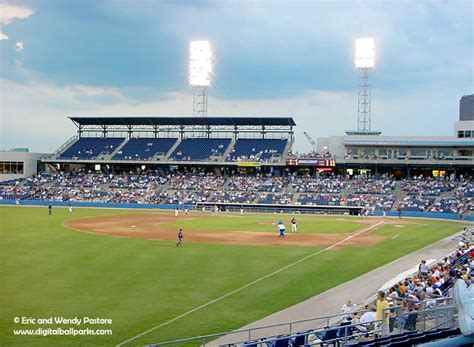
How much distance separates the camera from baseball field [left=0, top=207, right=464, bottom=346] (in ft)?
53.7

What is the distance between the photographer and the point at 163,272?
2450 centimetres

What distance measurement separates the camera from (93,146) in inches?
3556

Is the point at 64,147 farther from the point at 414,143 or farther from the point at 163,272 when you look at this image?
the point at 163,272

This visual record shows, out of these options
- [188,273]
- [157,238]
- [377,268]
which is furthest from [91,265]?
[377,268]

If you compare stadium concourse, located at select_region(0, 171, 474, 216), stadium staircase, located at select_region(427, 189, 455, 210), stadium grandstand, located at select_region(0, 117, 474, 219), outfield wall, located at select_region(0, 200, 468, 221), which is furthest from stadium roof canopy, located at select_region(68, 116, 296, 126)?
stadium staircase, located at select_region(427, 189, 455, 210)

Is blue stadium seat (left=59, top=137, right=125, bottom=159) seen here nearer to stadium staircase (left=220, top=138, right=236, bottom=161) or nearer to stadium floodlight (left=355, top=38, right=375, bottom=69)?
stadium staircase (left=220, top=138, right=236, bottom=161)

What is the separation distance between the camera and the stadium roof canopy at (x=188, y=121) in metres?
81.9

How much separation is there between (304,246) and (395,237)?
9.78m

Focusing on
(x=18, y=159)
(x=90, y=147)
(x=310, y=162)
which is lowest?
(x=310, y=162)

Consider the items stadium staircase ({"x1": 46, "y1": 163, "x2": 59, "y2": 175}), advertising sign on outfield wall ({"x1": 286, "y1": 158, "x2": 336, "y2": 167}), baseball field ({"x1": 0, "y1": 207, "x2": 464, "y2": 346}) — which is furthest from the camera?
stadium staircase ({"x1": 46, "y1": 163, "x2": 59, "y2": 175})

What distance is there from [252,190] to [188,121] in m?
18.6

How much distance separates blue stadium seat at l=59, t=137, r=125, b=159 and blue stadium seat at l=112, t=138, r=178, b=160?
2.50 metres

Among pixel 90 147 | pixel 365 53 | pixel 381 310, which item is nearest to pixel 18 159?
pixel 90 147

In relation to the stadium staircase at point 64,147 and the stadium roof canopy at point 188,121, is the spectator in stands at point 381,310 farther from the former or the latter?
the stadium staircase at point 64,147
